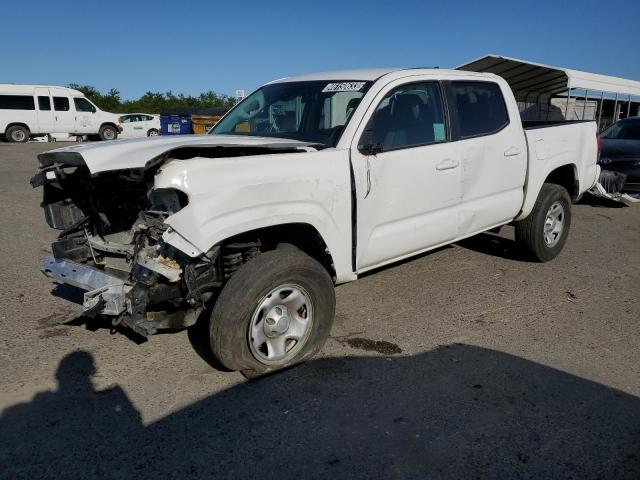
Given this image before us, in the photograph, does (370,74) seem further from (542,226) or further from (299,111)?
(542,226)

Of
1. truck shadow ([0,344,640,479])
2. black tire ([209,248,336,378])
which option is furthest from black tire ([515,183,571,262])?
black tire ([209,248,336,378])

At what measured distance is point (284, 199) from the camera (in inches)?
123

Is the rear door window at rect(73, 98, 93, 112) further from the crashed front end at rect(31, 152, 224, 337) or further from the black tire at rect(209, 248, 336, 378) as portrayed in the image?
the black tire at rect(209, 248, 336, 378)

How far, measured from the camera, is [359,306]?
4.48 meters

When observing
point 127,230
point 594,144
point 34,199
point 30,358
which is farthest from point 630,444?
point 34,199

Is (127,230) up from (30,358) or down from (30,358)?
up

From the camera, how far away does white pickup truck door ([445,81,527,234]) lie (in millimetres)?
4410

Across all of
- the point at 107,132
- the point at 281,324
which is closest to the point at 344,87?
the point at 281,324

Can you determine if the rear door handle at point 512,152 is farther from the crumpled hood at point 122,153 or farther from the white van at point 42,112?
the white van at point 42,112

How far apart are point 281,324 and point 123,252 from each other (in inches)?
48.1

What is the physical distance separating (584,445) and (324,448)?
1.30m

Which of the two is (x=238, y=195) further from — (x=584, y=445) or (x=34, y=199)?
(x=34, y=199)

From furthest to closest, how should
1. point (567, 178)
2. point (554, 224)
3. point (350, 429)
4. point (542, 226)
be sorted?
point (567, 178) → point (554, 224) → point (542, 226) → point (350, 429)

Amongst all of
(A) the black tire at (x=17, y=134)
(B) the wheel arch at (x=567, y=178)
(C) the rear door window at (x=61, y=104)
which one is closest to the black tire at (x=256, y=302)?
(B) the wheel arch at (x=567, y=178)
